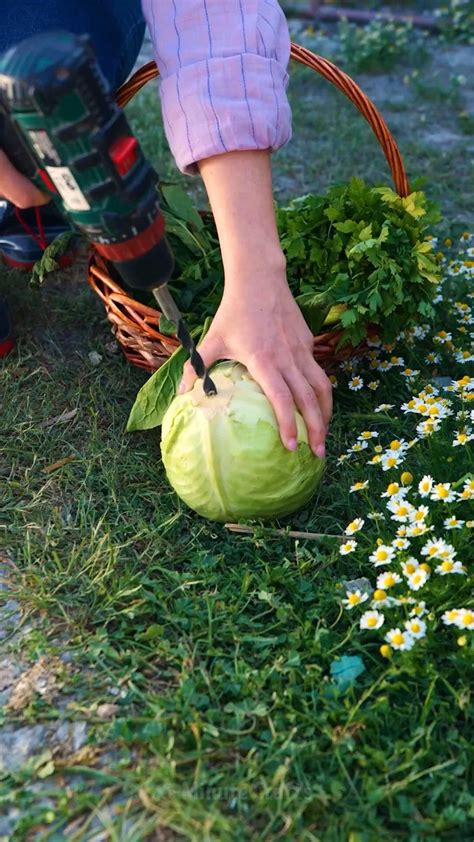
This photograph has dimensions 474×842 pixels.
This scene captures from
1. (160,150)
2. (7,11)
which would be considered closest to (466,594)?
(7,11)

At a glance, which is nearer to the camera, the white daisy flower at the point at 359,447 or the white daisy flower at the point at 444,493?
the white daisy flower at the point at 444,493

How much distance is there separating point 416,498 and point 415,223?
32.7 inches

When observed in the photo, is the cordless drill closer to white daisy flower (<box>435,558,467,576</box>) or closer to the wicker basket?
the wicker basket

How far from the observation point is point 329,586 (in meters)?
1.88

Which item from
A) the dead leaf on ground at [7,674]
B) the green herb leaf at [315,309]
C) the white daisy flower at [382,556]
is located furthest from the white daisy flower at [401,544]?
the dead leaf on ground at [7,674]

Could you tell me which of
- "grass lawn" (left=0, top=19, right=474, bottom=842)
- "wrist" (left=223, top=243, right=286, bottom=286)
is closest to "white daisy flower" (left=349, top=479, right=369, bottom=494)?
"grass lawn" (left=0, top=19, right=474, bottom=842)

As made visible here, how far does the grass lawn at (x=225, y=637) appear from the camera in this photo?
1.51m

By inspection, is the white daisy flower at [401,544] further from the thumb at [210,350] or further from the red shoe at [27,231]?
the red shoe at [27,231]

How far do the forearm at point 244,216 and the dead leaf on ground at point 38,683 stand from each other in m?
0.92

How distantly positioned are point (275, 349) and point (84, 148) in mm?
631

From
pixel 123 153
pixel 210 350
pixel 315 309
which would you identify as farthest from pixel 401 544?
pixel 123 153

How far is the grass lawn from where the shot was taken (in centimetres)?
151

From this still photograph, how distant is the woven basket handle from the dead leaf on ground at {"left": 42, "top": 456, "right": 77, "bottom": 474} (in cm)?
101

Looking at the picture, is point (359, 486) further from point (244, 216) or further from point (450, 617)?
point (244, 216)
